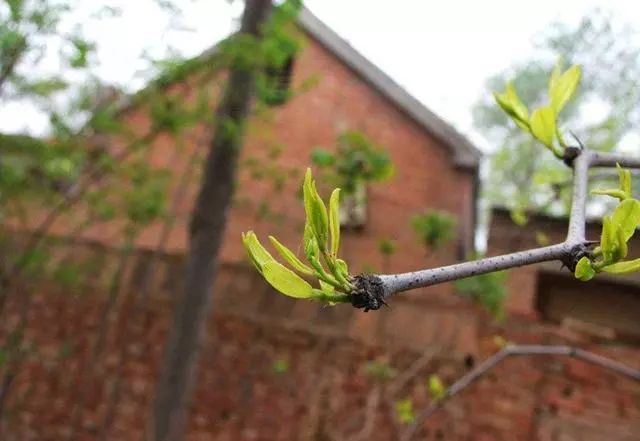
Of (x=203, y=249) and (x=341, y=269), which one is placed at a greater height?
(x=203, y=249)

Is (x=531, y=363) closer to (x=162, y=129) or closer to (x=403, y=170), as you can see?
(x=162, y=129)

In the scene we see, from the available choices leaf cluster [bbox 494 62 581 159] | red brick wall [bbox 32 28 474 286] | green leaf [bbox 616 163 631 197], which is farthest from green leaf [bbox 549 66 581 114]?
red brick wall [bbox 32 28 474 286]

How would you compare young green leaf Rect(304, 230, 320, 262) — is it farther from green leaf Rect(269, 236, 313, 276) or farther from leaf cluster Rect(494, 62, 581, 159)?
leaf cluster Rect(494, 62, 581, 159)

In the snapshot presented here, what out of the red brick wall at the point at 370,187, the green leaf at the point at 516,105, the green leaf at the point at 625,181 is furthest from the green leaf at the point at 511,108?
the red brick wall at the point at 370,187

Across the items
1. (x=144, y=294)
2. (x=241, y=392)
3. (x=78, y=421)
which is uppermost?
(x=144, y=294)

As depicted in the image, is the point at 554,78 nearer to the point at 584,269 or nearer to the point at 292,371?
the point at 584,269

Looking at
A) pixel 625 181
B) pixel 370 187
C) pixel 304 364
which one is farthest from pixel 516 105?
pixel 370 187

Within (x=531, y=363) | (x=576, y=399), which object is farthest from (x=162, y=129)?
(x=576, y=399)
